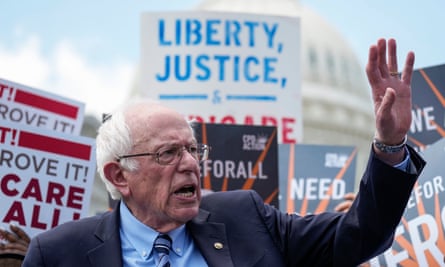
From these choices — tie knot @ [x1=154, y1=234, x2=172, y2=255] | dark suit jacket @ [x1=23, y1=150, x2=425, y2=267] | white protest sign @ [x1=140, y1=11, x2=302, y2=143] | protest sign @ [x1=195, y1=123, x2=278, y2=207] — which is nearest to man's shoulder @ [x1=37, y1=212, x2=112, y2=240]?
dark suit jacket @ [x1=23, y1=150, x2=425, y2=267]

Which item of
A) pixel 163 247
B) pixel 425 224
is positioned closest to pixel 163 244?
pixel 163 247

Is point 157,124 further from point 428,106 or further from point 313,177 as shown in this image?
point 313,177

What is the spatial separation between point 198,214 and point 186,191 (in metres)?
0.18

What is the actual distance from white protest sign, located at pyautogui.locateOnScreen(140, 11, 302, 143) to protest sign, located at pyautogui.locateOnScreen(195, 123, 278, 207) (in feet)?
5.79

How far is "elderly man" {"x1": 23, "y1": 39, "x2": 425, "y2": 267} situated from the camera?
2889mm

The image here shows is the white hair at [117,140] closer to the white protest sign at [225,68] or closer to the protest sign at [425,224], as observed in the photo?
the protest sign at [425,224]

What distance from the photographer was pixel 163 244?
3111mm

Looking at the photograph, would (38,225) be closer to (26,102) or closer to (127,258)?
(26,102)

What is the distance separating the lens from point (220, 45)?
7188mm

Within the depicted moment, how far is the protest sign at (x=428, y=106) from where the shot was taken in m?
4.82

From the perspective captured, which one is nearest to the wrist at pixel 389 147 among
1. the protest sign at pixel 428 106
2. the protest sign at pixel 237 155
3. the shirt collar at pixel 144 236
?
the shirt collar at pixel 144 236

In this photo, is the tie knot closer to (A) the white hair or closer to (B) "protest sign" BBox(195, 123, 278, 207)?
(A) the white hair

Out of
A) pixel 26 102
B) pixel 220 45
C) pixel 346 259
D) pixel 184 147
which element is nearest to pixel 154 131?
pixel 184 147

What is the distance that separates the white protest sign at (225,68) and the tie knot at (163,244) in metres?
3.77
